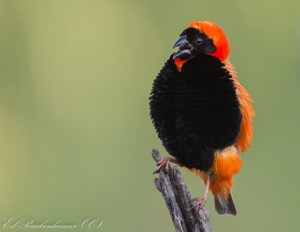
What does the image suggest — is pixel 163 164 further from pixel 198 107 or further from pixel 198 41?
pixel 198 41

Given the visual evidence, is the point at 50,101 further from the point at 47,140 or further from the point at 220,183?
the point at 220,183

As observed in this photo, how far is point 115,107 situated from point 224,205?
2174 millimetres

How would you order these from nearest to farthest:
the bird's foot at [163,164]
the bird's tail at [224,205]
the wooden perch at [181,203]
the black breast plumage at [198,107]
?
the wooden perch at [181,203] → the bird's foot at [163,164] → the black breast plumage at [198,107] → the bird's tail at [224,205]

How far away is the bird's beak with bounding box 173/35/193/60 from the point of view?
5.20 meters

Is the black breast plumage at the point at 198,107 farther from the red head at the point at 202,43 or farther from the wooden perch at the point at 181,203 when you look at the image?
the wooden perch at the point at 181,203

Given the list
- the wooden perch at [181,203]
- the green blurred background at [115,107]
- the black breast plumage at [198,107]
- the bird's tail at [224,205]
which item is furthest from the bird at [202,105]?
the green blurred background at [115,107]

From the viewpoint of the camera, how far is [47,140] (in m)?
7.45

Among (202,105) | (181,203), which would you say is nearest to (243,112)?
(202,105)

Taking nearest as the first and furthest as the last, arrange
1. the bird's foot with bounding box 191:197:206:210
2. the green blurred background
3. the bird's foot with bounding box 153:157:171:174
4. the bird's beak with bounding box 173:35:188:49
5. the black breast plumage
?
the bird's foot with bounding box 191:197:206:210 → the bird's foot with bounding box 153:157:171:174 → the black breast plumage → the bird's beak with bounding box 173:35:188:49 → the green blurred background

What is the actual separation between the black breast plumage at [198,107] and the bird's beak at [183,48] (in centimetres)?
5

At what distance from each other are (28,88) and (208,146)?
10.6 feet

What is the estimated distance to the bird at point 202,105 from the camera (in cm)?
512

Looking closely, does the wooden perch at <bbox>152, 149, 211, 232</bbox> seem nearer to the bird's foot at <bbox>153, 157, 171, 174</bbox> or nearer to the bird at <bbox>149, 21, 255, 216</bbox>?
the bird's foot at <bbox>153, 157, 171, 174</bbox>

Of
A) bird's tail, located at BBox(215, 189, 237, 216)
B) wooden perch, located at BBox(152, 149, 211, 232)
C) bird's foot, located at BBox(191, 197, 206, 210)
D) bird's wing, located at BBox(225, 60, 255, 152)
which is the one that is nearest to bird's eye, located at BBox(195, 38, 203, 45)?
bird's wing, located at BBox(225, 60, 255, 152)
